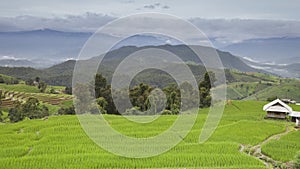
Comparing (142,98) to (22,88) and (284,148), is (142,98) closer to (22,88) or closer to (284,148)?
(284,148)

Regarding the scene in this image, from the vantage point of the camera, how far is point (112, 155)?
19609mm

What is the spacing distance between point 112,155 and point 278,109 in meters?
20.3

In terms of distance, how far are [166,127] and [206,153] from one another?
8.85m

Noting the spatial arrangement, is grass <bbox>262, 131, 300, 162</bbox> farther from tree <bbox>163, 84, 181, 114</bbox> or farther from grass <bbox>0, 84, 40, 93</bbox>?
grass <bbox>0, 84, 40, 93</bbox>

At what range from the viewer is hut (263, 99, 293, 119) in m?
33.0

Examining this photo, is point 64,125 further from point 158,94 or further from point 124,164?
point 158,94

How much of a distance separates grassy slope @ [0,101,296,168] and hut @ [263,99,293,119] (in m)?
2.35

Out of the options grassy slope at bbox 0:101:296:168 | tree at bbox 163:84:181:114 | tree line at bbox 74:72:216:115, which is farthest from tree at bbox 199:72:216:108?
grassy slope at bbox 0:101:296:168

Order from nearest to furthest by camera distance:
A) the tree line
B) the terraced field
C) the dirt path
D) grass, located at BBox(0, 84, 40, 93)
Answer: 1. the dirt path
2. the tree line
3. the terraced field
4. grass, located at BBox(0, 84, 40, 93)

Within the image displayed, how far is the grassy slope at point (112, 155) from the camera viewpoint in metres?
18.3

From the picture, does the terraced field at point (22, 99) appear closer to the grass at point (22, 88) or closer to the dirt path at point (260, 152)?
the grass at point (22, 88)

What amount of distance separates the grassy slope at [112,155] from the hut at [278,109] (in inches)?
92.5

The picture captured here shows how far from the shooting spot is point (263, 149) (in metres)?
21.5

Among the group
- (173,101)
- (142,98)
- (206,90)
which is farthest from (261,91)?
(142,98)
